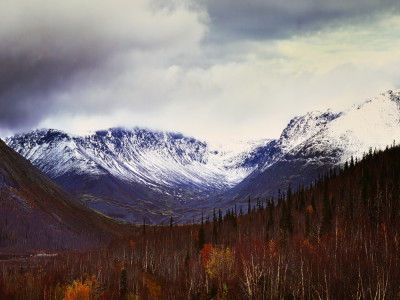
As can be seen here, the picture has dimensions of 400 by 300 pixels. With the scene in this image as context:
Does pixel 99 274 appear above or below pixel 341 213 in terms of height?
below

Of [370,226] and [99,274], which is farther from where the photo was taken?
[99,274]

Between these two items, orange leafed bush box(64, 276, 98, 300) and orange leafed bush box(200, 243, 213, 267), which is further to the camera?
orange leafed bush box(200, 243, 213, 267)

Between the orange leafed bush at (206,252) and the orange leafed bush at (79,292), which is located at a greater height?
the orange leafed bush at (206,252)

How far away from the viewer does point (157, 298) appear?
124 metres

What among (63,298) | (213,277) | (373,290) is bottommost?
(63,298)

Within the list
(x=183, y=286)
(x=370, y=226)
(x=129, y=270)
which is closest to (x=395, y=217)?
(x=370, y=226)

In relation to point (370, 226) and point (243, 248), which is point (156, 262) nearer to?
point (243, 248)

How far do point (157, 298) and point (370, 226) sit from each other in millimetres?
80655

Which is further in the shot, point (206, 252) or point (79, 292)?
point (206, 252)

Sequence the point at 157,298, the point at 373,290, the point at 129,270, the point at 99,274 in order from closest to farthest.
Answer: the point at 373,290 → the point at 157,298 → the point at 99,274 → the point at 129,270

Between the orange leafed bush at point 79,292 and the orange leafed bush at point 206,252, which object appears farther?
the orange leafed bush at point 206,252

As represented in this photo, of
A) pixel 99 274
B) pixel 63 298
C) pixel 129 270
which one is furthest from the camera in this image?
pixel 129 270

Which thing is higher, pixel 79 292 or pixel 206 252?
pixel 206 252

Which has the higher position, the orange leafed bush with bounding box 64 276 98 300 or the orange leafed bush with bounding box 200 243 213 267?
the orange leafed bush with bounding box 200 243 213 267
